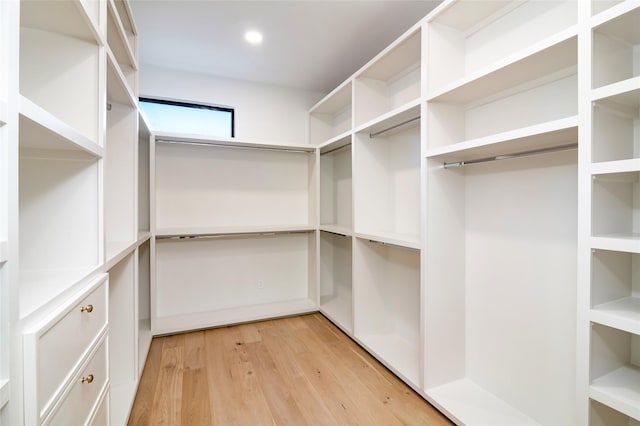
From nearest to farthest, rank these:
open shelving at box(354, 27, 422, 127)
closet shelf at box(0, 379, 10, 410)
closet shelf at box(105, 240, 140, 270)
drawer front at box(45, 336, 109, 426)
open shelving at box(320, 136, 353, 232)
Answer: closet shelf at box(0, 379, 10, 410), drawer front at box(45, 336, 109, 426), closet shelf at box(105, 240, 140, 270), open shelving at box(354, 27, 422, 127), open shelving at box(320, 136, 353, 232)

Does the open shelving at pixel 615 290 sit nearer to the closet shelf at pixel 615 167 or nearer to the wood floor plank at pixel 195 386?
the closet shelf at pixel 615 167

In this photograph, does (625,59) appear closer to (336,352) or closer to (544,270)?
(544,270)

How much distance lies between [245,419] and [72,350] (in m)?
1.16

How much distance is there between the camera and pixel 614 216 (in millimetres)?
1188

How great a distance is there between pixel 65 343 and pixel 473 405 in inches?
80.4

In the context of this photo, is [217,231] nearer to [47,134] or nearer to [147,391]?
[147,391]

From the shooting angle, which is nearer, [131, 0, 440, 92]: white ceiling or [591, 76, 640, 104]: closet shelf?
[591, 76, 640, 104]: closet shelf

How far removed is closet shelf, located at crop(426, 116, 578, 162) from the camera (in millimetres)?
1242

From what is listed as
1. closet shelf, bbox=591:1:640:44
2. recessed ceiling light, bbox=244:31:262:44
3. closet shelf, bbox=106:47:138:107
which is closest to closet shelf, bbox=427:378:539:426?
closet shelf, bbox=591:1:640:44

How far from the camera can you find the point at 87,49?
48.9 inches

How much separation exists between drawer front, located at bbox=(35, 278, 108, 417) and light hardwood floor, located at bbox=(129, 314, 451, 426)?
979 mm

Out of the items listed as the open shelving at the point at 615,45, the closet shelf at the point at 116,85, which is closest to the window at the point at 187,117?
the closet shelf at the point at 116,85

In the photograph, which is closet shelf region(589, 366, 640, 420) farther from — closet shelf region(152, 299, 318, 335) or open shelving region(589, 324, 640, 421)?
closet shelf region(152, 299, 318, 335)

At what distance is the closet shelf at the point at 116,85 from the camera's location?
142 cm
